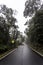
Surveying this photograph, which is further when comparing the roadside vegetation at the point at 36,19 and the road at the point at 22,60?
the roadside vegetation at the point at 36,19

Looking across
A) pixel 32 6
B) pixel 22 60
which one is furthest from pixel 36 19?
pixel 22 60

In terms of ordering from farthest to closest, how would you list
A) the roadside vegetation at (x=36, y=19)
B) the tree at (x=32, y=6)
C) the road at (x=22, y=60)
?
1. the tree at (x=32, y=6)
2. the roadside vegetation at (x=36, y=19)
3. the road at (x=22, y=60)

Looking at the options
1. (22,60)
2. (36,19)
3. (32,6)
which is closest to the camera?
(22,60)

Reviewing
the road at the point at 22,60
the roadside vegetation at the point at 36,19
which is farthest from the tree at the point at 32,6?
the road at the point at 22,60

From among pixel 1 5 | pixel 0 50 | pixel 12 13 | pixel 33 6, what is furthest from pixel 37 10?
pixel 0 50

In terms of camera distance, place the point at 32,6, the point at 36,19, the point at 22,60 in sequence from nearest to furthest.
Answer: the point at 22,60 → the point at 36,19 → the point at 32,6

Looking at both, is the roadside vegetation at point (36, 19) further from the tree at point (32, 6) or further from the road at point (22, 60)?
the road at point (22, 60)

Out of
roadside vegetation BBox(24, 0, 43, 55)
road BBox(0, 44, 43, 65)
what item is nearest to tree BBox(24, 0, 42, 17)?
roadside vegetation BBox(24, 0, 43, 55)

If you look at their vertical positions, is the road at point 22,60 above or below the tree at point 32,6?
below

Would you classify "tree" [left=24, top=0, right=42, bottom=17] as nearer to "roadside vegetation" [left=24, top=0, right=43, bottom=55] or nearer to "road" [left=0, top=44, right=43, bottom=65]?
"roadside vegetation" [left=24, top=0, right=43, bottom=55]

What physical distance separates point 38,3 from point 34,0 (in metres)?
1.58

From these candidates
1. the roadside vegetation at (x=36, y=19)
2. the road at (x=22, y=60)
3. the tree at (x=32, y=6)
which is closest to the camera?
the road at (x=22, y=60)

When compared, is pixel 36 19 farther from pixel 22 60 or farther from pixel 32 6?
pixel 22 60

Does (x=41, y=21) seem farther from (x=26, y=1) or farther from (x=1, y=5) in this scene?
(x=1, y=5)
